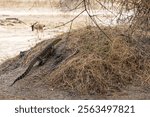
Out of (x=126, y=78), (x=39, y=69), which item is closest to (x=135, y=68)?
(x=126, y=78)

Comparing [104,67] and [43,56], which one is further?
[43,56]

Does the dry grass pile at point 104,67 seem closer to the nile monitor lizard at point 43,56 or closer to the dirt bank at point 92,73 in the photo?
the dirt bank at point 92,73

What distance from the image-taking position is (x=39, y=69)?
7.03 meters

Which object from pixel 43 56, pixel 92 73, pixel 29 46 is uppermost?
pixel 43 56

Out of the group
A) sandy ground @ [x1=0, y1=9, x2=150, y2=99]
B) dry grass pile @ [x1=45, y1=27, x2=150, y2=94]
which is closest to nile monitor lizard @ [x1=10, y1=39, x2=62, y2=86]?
sandy ground @ [x1=0, y1=9, x2=150, y2=99]

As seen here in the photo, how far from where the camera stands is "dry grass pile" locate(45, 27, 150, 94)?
247 inches

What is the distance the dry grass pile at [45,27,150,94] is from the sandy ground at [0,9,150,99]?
0.54ft

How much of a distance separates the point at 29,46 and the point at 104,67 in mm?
6164

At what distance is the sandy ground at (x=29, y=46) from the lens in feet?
20.0

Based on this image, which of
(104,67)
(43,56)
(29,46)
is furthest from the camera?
(29,46)

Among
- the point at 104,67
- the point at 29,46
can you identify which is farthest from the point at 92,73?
the point at 29,46

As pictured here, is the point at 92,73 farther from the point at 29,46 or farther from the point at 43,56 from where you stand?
the point at 29,46

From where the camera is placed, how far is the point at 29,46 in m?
12.5

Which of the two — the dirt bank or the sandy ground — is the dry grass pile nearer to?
the dirt bank
